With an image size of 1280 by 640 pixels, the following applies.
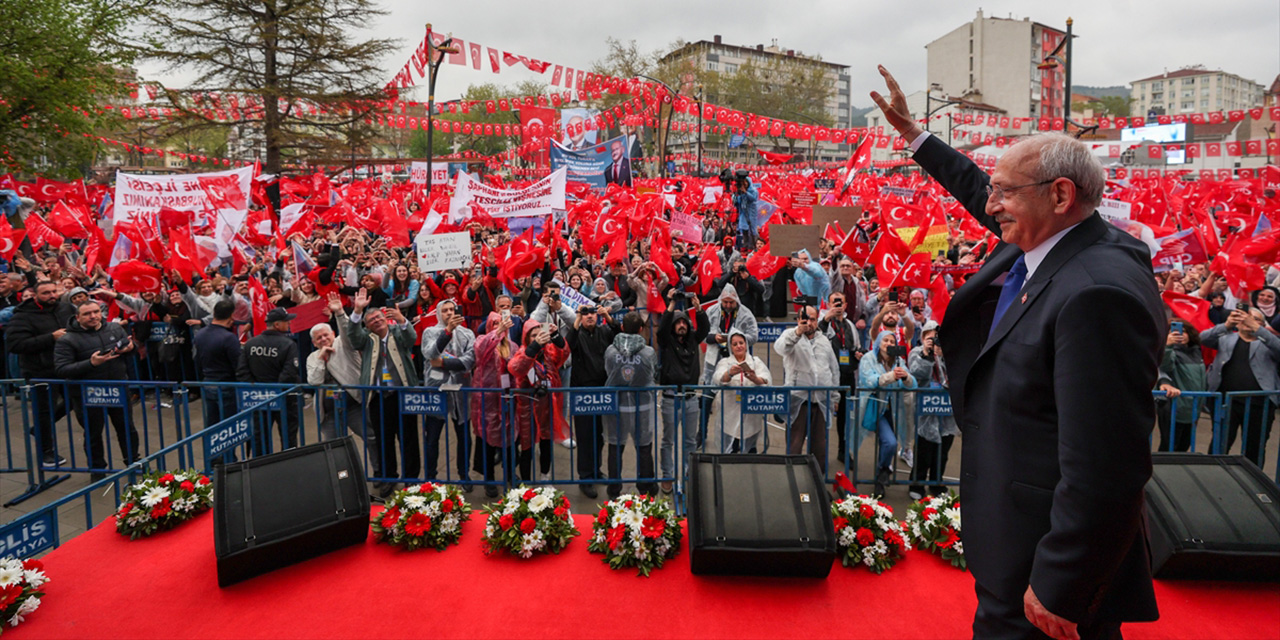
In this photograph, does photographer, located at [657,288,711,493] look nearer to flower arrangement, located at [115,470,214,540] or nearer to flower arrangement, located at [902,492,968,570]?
flower arrangement, located at [902,492,968,570]

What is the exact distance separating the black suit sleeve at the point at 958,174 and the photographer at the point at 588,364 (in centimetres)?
476

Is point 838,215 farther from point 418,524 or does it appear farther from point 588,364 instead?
point 418,524

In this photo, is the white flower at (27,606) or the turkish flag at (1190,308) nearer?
the white flower at (27,606)

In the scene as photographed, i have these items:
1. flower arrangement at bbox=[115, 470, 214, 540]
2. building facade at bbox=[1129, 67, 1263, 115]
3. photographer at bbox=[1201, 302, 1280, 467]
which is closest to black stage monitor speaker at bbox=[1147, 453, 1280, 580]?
photographer at bbox=[1201, 302, 1280, 467]

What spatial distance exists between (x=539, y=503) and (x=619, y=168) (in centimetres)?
1953

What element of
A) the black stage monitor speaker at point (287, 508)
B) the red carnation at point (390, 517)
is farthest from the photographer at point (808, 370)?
the black stage monitor speaker at point (287, 508)

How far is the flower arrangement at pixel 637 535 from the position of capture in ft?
13.4

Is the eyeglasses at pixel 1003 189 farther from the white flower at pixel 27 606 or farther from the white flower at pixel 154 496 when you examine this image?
the white flower at pixel 154 496

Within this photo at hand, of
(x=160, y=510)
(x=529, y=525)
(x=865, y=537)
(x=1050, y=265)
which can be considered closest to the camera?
(x=1050, y=265)

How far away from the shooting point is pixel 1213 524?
12.3ft

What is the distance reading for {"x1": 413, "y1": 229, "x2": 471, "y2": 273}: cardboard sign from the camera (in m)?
9.91

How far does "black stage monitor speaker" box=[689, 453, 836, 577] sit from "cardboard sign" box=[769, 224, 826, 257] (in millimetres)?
8415

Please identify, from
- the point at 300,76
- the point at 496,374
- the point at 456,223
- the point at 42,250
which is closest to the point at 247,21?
the point at 300,76

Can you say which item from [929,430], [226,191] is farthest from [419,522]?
[226,191]
